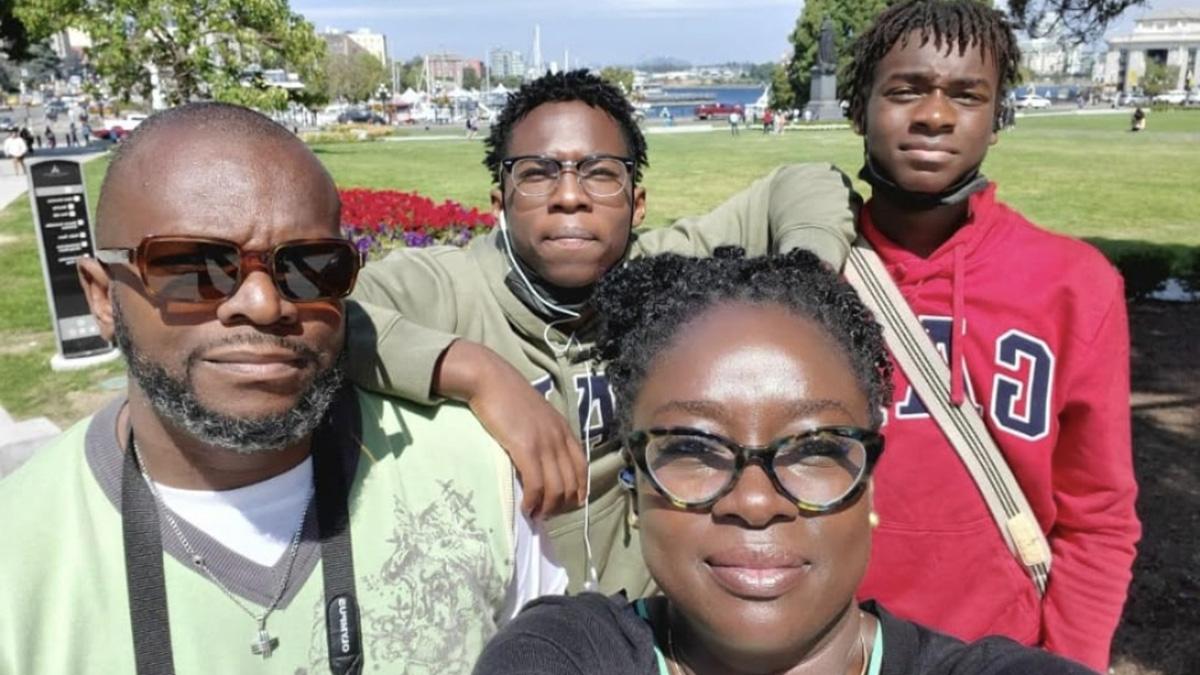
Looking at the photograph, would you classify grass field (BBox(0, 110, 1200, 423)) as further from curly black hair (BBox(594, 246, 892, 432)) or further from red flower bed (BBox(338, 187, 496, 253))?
curly black hair (BBox(594, 246, 892, 432))

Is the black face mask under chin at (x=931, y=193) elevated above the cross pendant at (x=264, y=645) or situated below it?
above

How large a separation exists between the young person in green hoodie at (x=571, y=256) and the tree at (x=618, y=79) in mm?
307

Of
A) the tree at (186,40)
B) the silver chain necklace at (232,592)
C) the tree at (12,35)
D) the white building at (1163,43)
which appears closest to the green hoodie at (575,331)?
the silver chain necklace at (232,592)

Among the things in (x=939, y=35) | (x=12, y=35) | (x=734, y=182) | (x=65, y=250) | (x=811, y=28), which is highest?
(x=811, y=28)

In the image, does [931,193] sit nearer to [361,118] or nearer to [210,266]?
[210,266]

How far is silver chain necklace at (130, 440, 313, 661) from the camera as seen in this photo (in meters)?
1.63

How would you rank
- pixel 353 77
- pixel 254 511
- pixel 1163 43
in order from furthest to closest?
pixel 1163 43
pixel 353 77
pixel 254 511

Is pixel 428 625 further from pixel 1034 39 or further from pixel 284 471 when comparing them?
pixel 1034 39

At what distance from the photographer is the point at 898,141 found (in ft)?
7.25

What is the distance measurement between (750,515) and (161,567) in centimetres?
101

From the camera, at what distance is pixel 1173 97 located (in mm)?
88438

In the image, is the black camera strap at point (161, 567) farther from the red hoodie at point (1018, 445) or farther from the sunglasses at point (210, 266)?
the red hoodie at point (1018, 445)

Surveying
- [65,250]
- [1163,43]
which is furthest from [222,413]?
[1163,43]

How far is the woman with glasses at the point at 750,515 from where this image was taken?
146 cm
